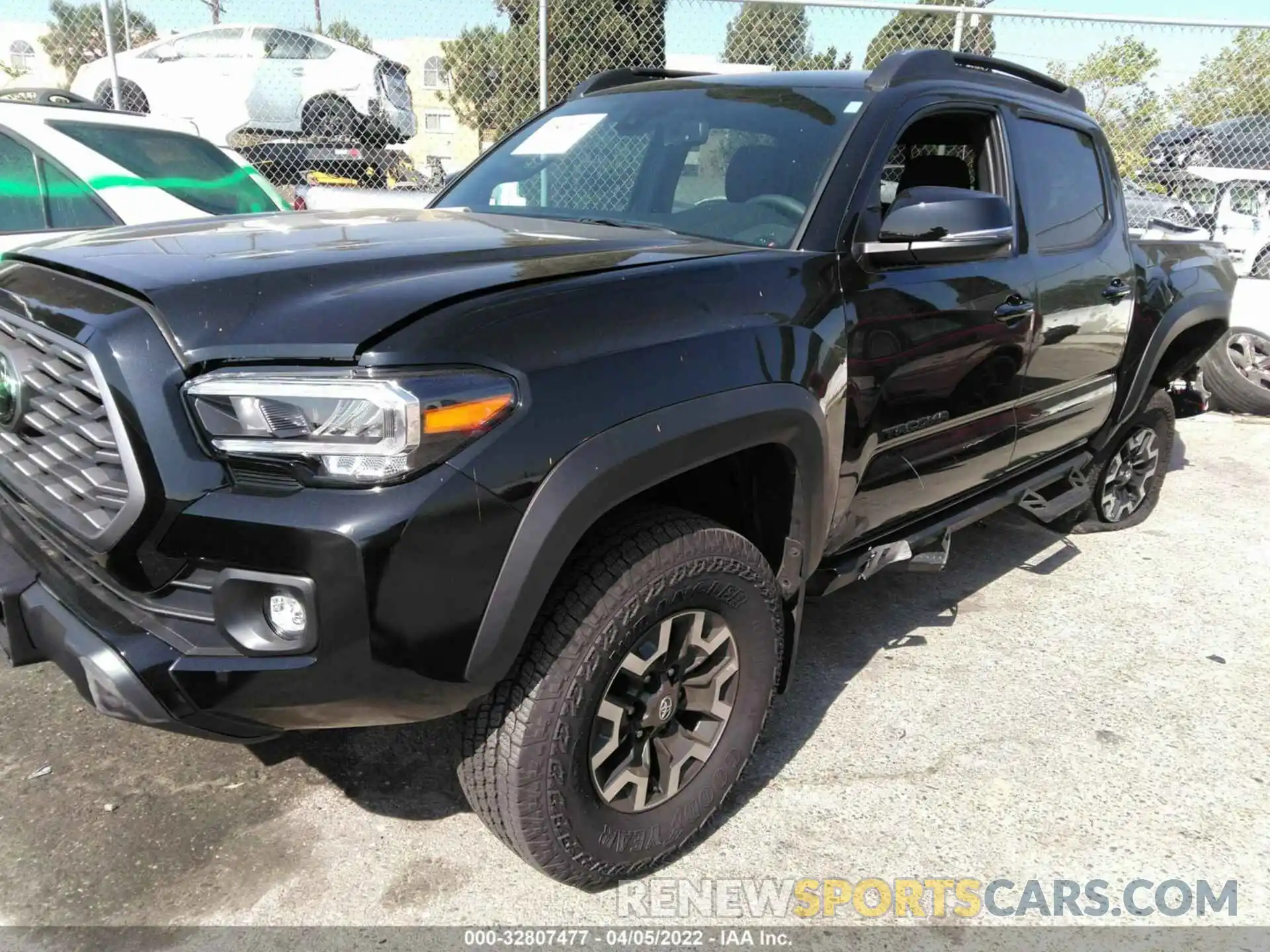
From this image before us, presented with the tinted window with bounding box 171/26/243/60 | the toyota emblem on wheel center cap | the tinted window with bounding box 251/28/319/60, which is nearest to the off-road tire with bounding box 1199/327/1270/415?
the toyota emblem on wheel center cap

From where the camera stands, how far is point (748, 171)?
112 inches

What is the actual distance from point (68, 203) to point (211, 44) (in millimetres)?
7568

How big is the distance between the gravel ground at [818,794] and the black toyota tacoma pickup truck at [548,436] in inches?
14.2

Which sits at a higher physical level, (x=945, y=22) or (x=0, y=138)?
(x=945, y=22)

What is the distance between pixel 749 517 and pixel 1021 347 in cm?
134

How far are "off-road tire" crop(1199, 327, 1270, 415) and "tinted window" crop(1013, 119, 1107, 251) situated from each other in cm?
432

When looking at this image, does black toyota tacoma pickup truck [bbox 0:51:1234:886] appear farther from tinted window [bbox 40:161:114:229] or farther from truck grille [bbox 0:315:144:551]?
tinted window [bbox 40:161:114:229]

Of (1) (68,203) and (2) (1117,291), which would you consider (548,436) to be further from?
(1) (68,203)

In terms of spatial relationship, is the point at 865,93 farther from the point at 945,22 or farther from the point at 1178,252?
the point at 945,22

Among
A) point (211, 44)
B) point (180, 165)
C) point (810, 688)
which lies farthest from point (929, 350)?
point (211, 44)

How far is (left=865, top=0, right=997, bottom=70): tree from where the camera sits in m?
8.42

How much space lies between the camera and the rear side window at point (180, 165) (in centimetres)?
509

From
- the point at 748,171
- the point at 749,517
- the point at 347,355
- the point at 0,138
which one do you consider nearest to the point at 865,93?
the point at 748,171

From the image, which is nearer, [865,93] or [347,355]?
[347,355]
